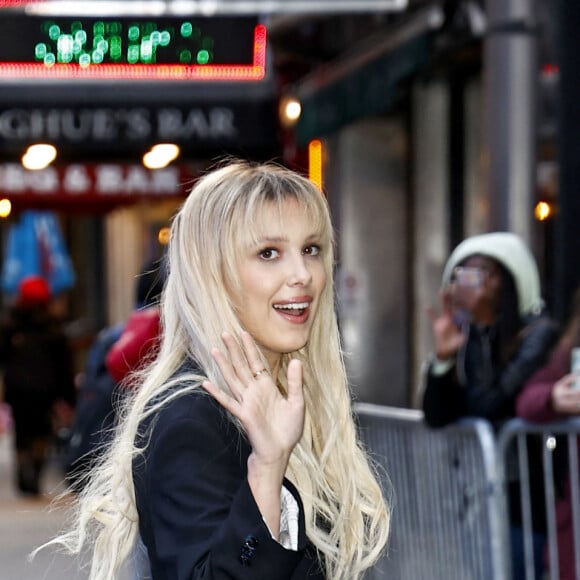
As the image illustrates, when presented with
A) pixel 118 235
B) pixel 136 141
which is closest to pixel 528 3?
pixel 136 141

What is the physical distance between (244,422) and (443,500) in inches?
124

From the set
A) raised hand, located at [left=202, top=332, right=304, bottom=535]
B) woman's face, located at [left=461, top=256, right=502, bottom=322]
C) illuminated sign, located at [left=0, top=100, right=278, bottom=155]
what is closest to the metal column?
→ woman's face, located at [left=461, top=256, right=502, bottom=322]

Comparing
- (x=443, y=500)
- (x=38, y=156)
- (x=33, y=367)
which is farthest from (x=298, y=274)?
(x=38, y=156)

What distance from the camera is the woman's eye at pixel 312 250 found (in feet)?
9.22

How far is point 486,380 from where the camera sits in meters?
5.64

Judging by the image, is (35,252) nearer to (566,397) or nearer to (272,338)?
(566,397)

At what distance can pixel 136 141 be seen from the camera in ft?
38.5

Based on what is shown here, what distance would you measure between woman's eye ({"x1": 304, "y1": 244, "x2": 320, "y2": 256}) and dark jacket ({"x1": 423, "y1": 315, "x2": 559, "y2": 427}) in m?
2.78

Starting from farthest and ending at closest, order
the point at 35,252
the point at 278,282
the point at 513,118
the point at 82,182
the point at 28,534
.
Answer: the point at 35,252 < the point at 82,182 < the point at 28,534 < the point at 513,118 < the point at 278,282

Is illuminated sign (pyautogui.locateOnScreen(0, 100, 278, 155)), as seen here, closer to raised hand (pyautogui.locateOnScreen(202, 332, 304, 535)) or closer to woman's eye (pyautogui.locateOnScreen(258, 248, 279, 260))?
woman's eye (pyautogui.locateOnScreen(258, 248, 279, 260))

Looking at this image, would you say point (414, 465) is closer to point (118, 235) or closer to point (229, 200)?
point (229, 200)

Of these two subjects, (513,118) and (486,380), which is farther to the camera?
(513,118)

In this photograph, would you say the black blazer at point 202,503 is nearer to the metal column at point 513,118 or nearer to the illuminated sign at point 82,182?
the metal column at point 513,118

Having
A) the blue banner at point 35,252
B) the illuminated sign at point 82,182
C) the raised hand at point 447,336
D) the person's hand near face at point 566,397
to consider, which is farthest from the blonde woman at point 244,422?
the blue banner at point 35,252
